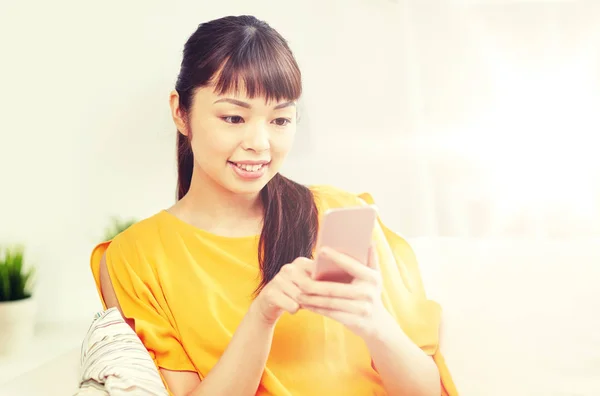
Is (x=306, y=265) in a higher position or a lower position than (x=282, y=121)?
lower

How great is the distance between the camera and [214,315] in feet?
3.09

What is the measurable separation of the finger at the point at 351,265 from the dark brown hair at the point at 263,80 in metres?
0.26

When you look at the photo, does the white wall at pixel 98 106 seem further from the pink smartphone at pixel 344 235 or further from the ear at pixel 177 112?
the pink smartphone at pixel 344 235

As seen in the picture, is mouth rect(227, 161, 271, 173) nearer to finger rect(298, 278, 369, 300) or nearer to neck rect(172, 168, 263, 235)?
neck rect(172, 168, 263, 235)

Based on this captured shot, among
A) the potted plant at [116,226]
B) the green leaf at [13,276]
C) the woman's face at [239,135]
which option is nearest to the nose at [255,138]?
the woman's face at [239,135]

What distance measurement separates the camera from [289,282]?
2.61ft

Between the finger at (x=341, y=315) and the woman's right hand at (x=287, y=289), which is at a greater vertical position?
the woman's right hand at (x=287, y=289)

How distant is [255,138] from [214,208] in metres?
0.16

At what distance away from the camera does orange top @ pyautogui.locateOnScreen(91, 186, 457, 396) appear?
93cm

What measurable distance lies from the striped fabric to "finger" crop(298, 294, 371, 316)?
0.25m

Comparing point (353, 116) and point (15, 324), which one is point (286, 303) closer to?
point (353, 116)

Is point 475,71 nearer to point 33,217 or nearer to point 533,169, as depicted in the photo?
point 533,169

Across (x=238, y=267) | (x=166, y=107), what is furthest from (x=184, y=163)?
(x=166, y=107)

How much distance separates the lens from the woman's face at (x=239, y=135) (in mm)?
929
